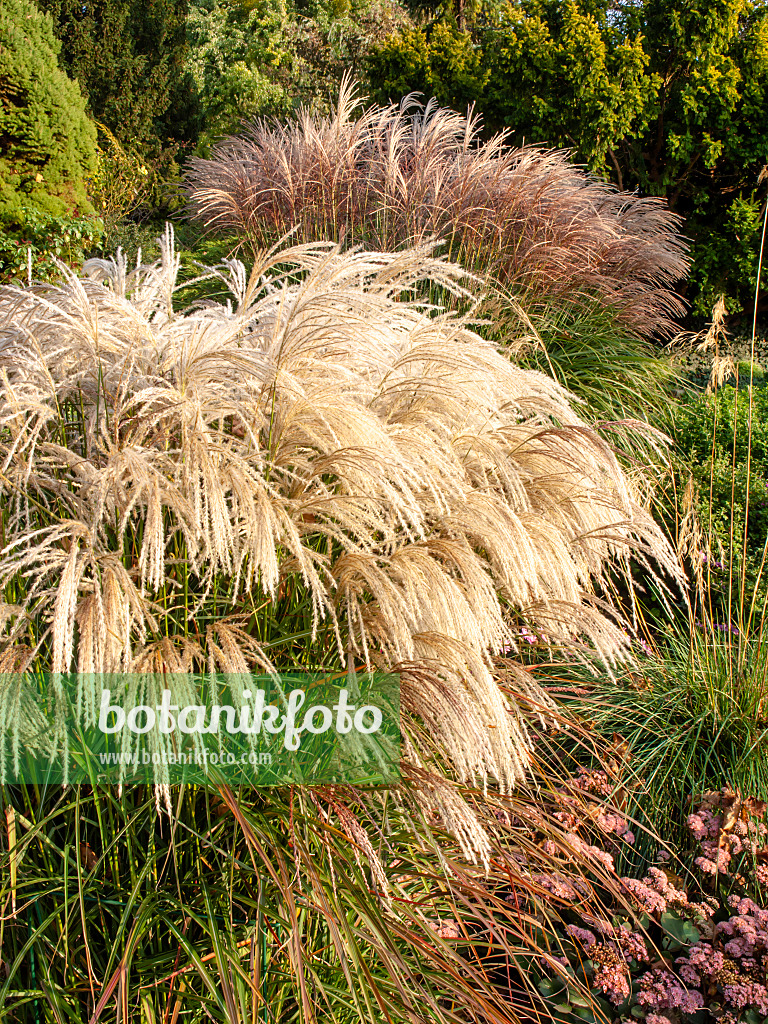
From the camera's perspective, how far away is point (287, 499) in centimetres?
163

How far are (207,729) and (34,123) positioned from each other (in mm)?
7214

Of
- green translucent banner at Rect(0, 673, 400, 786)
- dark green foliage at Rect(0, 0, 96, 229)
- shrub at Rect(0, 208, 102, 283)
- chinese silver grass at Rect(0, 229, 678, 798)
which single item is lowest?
green translucent banner at Rect(0, 673, 400, 786)

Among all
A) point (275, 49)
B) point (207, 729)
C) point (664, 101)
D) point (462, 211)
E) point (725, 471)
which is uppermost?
point (275, 49)

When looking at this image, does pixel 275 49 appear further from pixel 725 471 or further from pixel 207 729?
pixel 207 729

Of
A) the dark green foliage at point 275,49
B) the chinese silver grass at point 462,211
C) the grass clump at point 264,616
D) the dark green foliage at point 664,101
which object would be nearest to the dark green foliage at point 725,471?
the chinese silver grass at point 462,211

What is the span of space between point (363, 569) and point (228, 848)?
64cm

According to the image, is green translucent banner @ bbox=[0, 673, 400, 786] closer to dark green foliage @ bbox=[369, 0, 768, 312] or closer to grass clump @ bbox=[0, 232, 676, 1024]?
grass clump @ bbox=[0, 232, 676, 1024]

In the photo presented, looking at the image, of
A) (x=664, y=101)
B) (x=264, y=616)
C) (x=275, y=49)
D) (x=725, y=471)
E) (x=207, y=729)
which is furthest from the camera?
Answer: (x=275, y=49)

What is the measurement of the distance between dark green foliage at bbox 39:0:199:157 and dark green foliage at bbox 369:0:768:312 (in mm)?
8152

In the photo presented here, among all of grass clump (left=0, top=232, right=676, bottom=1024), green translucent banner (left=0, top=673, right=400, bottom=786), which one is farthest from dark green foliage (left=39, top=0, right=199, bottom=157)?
green translucent banner (left=0, top=673, right=400, bottom=786)

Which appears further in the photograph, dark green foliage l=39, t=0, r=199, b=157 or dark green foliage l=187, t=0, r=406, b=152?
dark green foliage l=187, t=0, r=406, b=152

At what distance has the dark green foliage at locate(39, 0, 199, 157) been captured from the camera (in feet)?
45.6

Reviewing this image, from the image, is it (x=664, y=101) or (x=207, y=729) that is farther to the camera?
(x=664, y=101)

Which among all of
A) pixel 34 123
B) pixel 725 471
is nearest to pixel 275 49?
pixel 34 123
